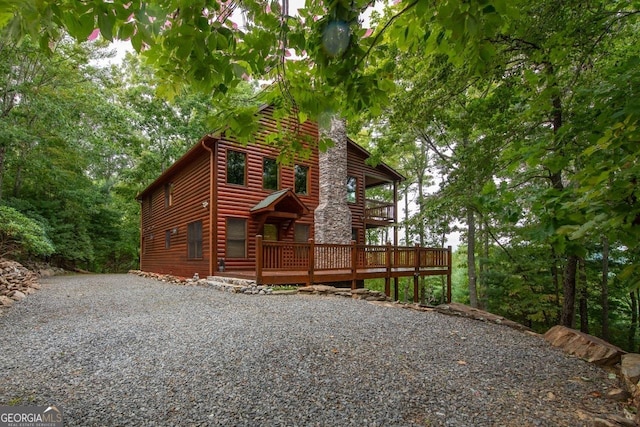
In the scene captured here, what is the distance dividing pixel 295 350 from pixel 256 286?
4835 millimetres

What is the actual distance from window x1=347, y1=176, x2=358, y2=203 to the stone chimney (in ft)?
6.15

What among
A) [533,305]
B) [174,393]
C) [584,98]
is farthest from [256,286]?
[533,305]

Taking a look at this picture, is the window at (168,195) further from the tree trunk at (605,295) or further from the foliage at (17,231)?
the tree trunk at (605,295)

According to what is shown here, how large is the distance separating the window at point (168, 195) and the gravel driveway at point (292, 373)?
1006cm

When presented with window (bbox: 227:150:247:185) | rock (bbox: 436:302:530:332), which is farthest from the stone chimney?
rock (bbox: 436:302:530:332)

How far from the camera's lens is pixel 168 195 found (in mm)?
14758

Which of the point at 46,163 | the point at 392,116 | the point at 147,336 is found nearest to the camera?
the point at 147,336

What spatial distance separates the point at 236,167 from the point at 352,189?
→ 573 cm

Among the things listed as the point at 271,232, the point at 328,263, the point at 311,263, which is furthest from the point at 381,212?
the point at 311,263

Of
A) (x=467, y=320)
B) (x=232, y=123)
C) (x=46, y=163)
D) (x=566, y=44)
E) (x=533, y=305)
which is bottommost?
(x=533, y=305)

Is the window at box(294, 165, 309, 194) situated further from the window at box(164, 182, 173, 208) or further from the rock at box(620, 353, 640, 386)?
the rock at box(620, 353, 640, 386)

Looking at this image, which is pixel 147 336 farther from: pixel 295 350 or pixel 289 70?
pixel 289 70

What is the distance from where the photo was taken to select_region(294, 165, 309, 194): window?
12.7 meters

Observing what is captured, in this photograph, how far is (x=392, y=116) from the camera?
5992mm
